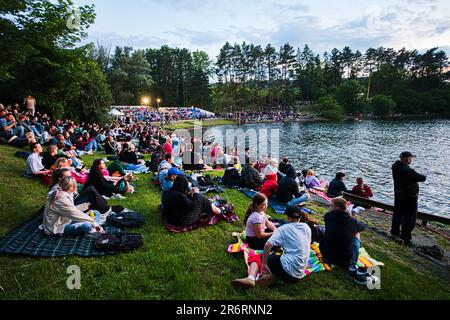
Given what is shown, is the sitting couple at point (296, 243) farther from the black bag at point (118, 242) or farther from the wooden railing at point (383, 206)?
the wooden railing at point (383, 206)

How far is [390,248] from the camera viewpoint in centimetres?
580

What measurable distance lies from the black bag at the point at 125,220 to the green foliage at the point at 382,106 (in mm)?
73011

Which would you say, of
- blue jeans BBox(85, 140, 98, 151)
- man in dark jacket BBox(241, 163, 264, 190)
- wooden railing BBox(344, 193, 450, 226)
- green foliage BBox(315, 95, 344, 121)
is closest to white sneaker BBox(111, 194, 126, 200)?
man in dark jacket BBox(241, 163, 264, 190)

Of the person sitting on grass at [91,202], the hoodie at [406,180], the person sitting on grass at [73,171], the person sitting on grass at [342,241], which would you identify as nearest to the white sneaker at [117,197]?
the person sitting on grass at [73,171]

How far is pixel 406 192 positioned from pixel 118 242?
19.9ft

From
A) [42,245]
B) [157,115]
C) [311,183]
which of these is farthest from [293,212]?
[157,115]

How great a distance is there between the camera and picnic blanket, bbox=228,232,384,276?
13.6 ft

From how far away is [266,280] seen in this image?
355 centimetres

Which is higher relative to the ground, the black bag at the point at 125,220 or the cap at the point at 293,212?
the cap at the point at 293,212

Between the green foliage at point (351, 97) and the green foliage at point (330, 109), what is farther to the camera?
the green foliage at point (351, 97)

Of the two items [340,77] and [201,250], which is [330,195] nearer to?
[201,250]

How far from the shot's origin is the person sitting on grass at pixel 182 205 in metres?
5.16

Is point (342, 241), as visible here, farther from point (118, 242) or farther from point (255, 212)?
point (118, 242)
